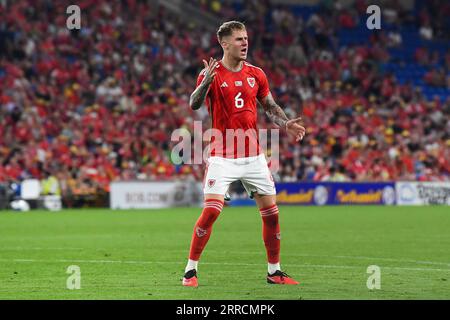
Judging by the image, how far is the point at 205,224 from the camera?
36.7ft

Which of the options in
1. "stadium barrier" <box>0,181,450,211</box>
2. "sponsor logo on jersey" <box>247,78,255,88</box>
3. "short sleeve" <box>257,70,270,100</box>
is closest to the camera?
"sponsor logo on jersey" <box>247,78,255,88</box>

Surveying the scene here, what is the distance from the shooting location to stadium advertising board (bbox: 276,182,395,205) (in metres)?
33.5

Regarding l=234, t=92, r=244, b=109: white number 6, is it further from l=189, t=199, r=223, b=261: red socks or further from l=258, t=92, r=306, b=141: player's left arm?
l=189, t=199, r=223, b=261: red socks

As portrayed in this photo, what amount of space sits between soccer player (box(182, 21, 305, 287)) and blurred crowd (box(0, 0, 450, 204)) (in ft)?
65.9

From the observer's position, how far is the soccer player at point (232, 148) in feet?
36.7

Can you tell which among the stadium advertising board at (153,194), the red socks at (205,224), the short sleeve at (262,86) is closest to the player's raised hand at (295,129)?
the short sleeve at (262,86)

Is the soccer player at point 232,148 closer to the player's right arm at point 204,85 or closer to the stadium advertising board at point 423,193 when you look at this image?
the player's right arm at point 204,85

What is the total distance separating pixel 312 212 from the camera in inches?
1130

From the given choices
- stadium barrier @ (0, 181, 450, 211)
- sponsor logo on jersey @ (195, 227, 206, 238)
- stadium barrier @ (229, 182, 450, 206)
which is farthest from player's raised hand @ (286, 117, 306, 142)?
stadium barrier @ (229, 182, 450, 206)

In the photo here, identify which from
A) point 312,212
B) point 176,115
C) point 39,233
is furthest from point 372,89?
point 39,233

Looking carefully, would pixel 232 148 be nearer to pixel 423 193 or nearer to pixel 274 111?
pixel 274 111

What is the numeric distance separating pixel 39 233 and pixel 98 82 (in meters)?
15.6

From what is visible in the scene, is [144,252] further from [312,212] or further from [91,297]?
[312,212]

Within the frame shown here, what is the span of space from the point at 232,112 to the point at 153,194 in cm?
2097
